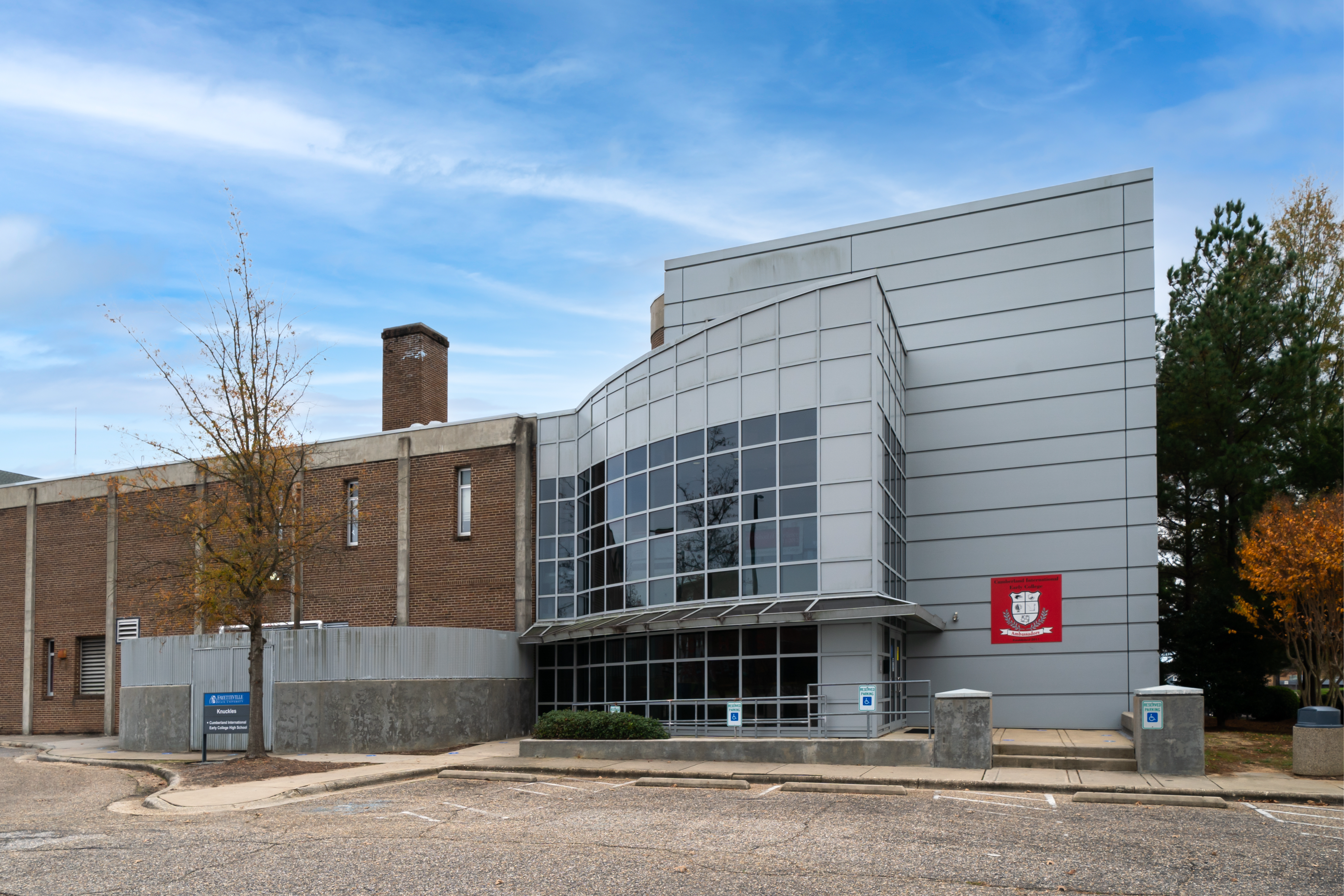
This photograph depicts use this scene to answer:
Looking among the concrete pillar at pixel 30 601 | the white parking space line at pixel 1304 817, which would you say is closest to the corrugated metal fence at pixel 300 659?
the concrete pillar at pixel 30 601

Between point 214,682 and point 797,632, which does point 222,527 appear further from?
point 797,632

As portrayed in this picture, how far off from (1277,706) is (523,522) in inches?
776

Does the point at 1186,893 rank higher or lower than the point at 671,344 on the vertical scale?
lower

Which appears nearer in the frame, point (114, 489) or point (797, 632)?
point (797, 632)

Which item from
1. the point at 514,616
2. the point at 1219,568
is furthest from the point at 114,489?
the point at 1219,568

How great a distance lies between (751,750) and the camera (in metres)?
18.5

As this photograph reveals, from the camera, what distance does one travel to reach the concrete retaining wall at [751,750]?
17750 mm

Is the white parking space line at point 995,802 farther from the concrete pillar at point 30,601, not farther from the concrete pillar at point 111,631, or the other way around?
the concrete pillar at point 30,601

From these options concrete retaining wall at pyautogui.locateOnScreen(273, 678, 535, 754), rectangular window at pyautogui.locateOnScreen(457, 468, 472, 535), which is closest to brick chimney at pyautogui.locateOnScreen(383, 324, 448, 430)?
rectangular window at pyautogui.locateOnScreen(457, 468, 472, 535)

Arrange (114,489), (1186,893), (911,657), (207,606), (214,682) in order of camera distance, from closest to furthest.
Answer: (1186,893), (207,606), (214,682), (911,657), (114,489)

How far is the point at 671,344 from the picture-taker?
2398 cm

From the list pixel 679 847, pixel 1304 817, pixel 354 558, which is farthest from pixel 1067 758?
pixel 354 558

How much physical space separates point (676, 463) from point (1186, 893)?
1563cm

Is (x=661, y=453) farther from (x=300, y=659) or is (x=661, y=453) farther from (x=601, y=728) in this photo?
(x=300, y=659)
